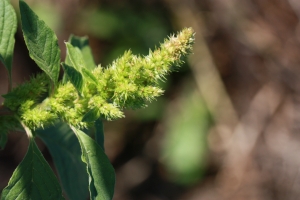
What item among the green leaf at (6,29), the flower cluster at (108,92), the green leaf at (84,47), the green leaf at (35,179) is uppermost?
the green leaf at (84,47)

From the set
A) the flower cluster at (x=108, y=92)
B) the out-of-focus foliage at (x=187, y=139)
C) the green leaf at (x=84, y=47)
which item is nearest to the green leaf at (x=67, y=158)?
the green leaf at (x=84, y=47)

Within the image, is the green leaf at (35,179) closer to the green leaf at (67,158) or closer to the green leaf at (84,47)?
the green leaf at (67,158)

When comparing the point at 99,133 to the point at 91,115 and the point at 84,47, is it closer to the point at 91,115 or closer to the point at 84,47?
the point at 91,115

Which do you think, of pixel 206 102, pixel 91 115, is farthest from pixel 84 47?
pixel 206 102

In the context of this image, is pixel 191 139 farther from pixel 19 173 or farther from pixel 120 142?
pixel 19 173

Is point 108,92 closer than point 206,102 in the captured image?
Yes

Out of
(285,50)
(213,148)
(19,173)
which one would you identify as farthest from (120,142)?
(19,173)

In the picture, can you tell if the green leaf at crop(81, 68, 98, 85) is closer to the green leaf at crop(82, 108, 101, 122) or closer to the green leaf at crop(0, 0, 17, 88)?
the green leaf at crop(82, 108, 101, 122)
